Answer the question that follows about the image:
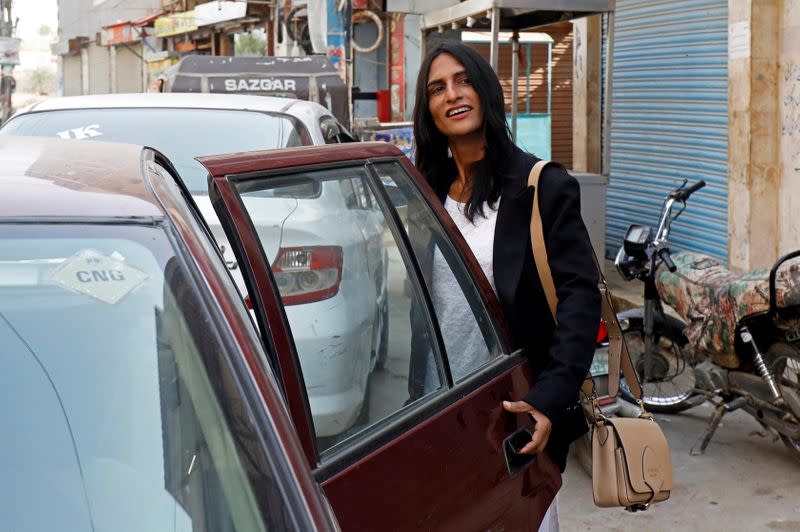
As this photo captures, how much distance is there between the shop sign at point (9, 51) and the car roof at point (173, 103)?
86.4ft

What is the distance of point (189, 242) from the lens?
189 centimetres

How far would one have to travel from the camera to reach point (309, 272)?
2.68 metres

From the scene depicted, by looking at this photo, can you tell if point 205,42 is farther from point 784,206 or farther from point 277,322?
point 277,322

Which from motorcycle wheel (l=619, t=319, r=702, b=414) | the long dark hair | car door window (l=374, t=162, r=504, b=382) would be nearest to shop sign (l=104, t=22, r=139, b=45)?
motorcycle wheel (l=619, t=319, r=702, b=414)

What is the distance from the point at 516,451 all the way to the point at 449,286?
0.43 m

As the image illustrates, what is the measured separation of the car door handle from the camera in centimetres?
267

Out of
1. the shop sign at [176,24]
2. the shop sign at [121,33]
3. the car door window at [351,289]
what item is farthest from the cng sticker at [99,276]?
the shop sign at [121,33]

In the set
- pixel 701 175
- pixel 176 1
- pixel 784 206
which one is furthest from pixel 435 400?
pixel 176 1

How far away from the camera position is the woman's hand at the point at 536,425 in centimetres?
272

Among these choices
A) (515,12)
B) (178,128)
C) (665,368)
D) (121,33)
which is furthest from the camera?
(121,33)

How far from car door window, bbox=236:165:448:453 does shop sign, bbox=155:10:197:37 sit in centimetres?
2547

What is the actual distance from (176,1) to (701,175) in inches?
974

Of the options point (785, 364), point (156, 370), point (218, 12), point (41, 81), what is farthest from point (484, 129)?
point (41, 81)

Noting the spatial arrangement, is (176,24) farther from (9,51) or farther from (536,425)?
(536,425)
